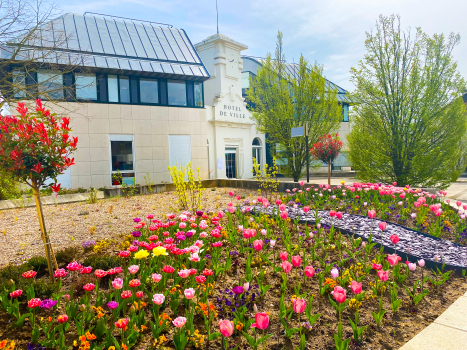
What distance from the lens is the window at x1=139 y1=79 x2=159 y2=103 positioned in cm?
1495

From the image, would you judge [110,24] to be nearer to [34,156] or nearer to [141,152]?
[141,152]

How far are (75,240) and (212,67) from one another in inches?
660

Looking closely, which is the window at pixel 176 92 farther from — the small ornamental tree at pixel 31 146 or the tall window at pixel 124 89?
the small ornamental tree at pixel 31 146

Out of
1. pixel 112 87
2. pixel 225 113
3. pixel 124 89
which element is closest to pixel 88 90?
pixel 112 87

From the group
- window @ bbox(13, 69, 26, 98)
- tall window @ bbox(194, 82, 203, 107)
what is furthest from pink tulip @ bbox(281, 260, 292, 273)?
tall window @ bbox(194, 82, 203, 107)

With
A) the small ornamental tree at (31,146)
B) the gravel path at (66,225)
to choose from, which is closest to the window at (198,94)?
the gravel path at (66,225)

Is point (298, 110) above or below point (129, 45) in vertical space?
below

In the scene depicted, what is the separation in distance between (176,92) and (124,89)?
2547mm

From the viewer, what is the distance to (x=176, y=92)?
51.9 feet

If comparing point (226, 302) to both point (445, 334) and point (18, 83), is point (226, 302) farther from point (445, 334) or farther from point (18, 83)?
point (18, 83)

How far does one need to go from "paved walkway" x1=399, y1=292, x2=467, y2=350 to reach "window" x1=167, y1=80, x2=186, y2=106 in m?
14.5

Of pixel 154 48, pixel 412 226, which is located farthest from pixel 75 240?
pixel 154 48

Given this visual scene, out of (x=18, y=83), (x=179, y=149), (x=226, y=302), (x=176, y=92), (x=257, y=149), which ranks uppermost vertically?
(x=176, y=92)

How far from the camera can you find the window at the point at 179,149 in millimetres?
15625
